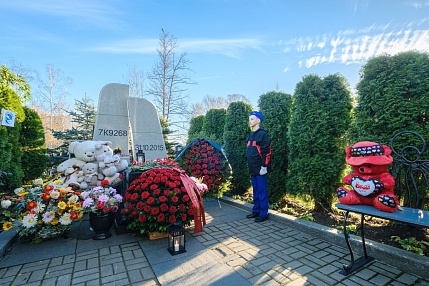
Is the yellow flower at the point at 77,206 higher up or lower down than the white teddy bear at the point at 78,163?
lower down

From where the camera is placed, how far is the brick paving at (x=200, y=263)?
1.95 meters

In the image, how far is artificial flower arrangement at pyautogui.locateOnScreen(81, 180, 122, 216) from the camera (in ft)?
8.95

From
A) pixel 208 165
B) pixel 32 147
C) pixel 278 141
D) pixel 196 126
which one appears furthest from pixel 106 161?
pixel 196 126

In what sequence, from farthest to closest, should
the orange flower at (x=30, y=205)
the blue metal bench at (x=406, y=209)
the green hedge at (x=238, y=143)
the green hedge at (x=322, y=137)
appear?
the green hedge at (x=238, y=143), the green hedge at (x=322, y=137), the orange flower at (x=30, y=205), the blue metal bench at (x=406, y=209)

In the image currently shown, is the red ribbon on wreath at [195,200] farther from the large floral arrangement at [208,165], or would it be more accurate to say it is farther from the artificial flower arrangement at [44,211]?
the artificial flower arrangement at [44,211]

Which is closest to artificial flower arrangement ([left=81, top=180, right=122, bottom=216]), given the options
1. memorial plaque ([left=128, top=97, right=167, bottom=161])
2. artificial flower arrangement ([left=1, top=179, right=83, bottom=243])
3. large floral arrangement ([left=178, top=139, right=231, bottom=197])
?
artificial flower arrangement ([left=1, top=179, right=83, bottom=243])

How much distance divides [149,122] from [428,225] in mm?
6874

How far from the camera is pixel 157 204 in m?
2.72

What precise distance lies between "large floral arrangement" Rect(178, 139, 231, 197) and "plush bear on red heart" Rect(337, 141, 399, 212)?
92.6 inches

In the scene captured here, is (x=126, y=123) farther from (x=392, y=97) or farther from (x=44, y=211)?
(x=392, y=97)

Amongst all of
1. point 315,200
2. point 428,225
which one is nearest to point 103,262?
point 428,225

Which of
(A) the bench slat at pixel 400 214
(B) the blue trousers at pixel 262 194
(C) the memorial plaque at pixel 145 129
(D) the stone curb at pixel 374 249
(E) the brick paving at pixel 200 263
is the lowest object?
(E) the brick paving at pixel 200 263

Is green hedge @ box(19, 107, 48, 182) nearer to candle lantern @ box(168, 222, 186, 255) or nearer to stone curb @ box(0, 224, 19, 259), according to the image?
stone curb @ box(0, 224, 19, 259)

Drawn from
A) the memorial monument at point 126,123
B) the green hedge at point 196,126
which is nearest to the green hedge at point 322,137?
the memorial monument at point 126,123
